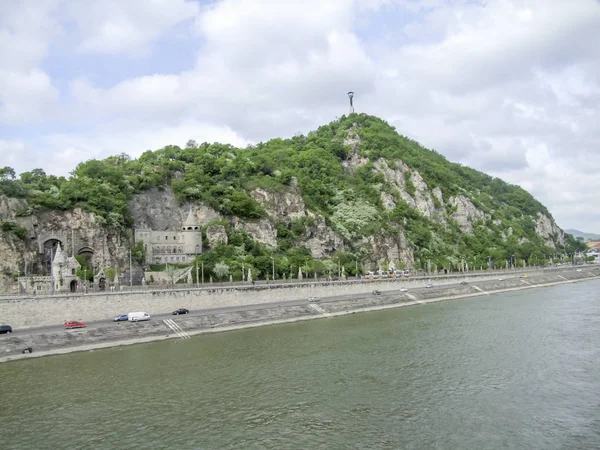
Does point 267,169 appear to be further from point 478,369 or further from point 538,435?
point 538,435

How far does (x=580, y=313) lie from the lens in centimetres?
5141

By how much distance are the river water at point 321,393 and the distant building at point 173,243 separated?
3287 cm

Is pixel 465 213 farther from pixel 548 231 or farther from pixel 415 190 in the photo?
pixel 548 231

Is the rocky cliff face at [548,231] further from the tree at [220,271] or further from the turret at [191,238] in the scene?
the tree at [220,271]

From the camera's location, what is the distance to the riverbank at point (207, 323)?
3712cm

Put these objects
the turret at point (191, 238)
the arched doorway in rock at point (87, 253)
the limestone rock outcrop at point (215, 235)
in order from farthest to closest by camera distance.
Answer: the limestone rock outcrop at point (215, 235) < the turret at point (191, 238) < the arched doorway in rock at point (87, 253)

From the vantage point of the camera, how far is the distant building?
242 feet

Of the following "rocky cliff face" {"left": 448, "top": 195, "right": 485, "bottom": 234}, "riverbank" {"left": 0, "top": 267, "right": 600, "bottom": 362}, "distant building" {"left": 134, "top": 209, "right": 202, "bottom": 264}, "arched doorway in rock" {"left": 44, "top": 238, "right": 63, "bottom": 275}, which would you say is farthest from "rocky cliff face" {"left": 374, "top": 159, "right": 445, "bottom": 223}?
"arched doorway in rock" {"left": 44, "top": 238, "right": 63, "bottom": 275}

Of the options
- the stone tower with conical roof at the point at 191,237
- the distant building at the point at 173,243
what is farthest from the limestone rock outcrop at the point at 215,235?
the stone tower with conical roof at the point at 191,237

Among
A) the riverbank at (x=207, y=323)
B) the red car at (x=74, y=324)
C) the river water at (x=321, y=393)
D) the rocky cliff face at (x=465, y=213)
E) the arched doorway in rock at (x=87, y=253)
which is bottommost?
the river water at (x=321, y=393)

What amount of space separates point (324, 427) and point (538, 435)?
890 centimetres

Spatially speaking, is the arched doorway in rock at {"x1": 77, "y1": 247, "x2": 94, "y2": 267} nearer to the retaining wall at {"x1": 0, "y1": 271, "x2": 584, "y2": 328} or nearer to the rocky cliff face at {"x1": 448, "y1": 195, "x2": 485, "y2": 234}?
the retaining wall at {"x1": 0, "y1": 271, "x2": 584, "y2": 328}

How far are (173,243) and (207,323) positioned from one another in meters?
32.8

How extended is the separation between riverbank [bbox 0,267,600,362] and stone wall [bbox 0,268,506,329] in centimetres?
199
